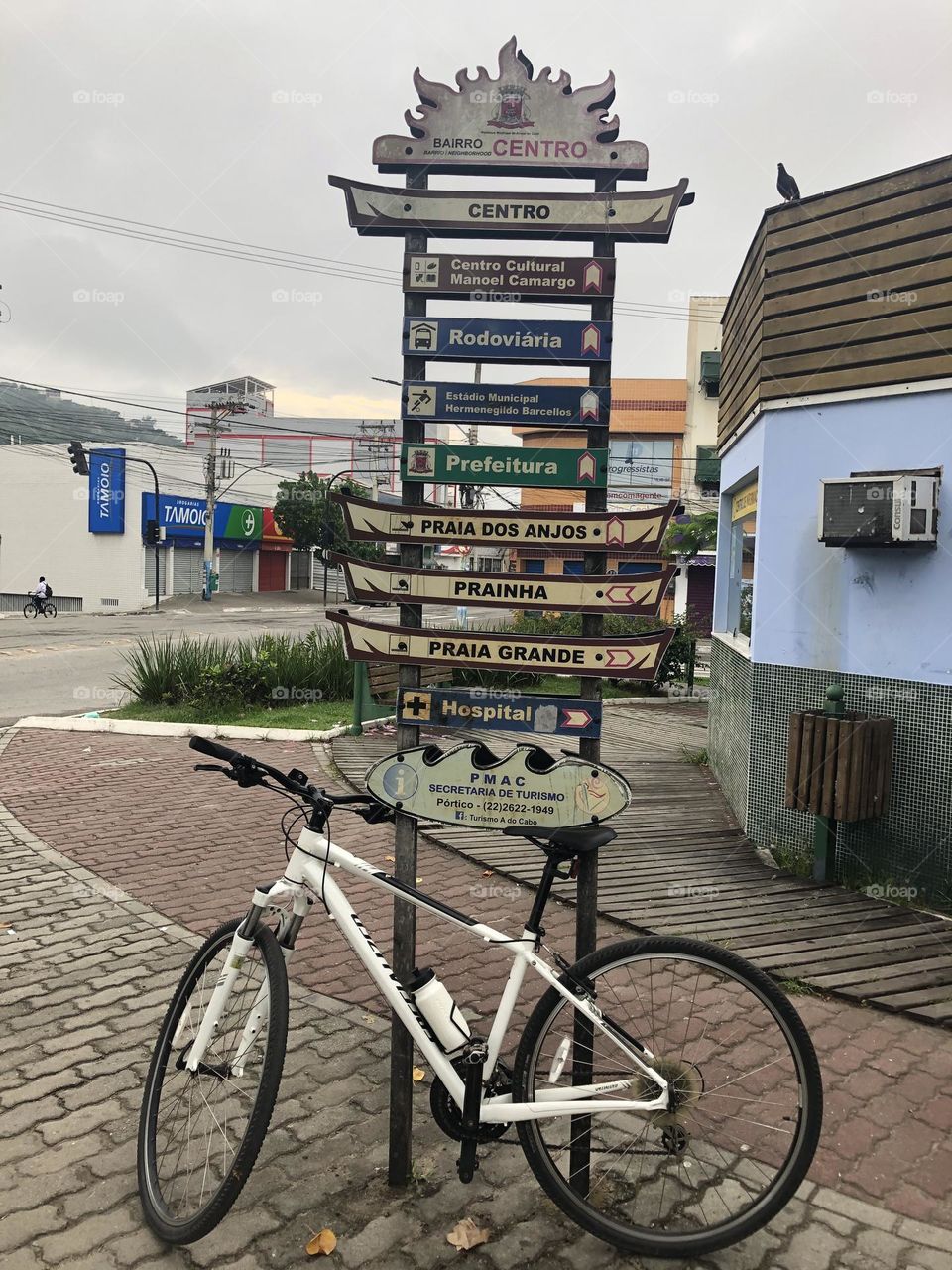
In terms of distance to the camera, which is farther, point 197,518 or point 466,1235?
point 197,518

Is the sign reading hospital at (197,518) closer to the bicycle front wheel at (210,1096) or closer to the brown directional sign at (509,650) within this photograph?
the brown directional sign at (509,650)

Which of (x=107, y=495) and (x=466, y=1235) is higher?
(x=107, y=495)

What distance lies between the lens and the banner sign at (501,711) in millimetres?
2930

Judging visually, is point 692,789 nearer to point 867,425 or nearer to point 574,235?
point 867,425

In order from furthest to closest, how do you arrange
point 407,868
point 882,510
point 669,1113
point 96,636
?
point 96,636
point 882,510
point 407,868
point 669,1113

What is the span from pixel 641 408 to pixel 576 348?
40.5m

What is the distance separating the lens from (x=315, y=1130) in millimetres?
3105

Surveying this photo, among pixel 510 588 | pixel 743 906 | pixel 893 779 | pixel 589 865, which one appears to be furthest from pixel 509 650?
pixel 893 779

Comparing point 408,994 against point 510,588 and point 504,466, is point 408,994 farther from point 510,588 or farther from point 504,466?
point 504,466

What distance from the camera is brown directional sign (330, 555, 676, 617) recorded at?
2902mm

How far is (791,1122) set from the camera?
2.46 metres

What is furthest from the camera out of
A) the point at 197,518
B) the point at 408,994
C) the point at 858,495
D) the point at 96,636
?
the point at 197,518

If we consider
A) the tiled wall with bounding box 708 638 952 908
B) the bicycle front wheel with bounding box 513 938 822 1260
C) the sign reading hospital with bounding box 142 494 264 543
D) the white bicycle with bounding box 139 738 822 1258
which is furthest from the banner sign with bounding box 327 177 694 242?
the sign reading hospital with bounding box 142 494 264 543

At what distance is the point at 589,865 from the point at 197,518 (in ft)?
154
